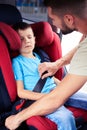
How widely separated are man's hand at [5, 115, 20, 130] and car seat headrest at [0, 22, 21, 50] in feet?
1.50

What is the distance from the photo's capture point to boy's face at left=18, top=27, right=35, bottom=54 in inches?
86.8

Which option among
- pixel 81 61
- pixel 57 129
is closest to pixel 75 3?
pixel 81 61

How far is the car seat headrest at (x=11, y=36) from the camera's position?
79.7 inches

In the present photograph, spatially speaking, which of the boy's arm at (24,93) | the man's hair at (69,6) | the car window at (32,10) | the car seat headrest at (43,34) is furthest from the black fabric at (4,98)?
the car window at (32,10)

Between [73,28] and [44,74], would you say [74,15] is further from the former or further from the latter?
[44,74]

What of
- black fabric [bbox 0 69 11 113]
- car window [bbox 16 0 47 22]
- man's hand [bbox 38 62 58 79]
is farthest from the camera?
car window [bbox 16 0 47 22]

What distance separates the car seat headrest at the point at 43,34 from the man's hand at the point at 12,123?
708 millimetres

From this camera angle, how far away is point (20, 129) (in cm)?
195

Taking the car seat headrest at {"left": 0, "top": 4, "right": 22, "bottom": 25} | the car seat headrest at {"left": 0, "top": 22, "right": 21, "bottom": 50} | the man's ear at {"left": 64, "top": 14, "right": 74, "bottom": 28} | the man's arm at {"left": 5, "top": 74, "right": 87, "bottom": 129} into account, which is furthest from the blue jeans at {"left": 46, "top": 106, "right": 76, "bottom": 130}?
the car seat headrest at {"left": 0, "top": 4, "right": 22, "bottom": 25}

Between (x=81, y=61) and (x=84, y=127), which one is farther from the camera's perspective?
(x=84, y=127)

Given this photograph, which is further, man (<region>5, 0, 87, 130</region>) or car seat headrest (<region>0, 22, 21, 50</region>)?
car seat headrest (<region>0, 22, 21, 50</region>)

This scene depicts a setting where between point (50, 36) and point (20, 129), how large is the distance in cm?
74

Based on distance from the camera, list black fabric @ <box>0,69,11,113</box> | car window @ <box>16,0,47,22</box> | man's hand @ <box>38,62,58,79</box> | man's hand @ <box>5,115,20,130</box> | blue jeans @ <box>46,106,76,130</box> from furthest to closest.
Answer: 1. car window @ <box>16,0,47,22</box>
2. man's hand @ <box>38,62,58,79</box>
3. black fabric @ <box>0,69,11,113</box>
4. blue jeans @ <box>46,106,76,130</box>
5. man's hand @ <box>5,115,20,130</box>

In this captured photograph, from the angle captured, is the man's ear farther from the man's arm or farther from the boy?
the boy
